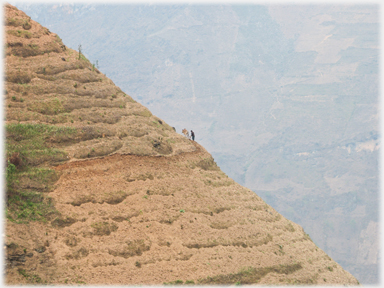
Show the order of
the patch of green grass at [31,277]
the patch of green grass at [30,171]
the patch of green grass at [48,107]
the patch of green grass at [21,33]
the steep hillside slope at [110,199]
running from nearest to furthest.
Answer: the patch of green grass at [31,277]
the steep hillside slope at [110,199]
the patch of green grass at [30,171]
the patch of green grass at [48,107]
the patch of green grass at [21,33]

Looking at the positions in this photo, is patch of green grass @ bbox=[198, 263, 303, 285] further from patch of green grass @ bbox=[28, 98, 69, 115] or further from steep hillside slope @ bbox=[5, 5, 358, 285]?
patch of green grass @ bbox=[28, 98, 69, 115]

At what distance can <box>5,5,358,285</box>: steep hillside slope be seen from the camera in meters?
29.3

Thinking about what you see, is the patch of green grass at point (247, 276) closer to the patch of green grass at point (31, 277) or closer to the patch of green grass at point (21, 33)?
the patch of green grass at point (31, 277)

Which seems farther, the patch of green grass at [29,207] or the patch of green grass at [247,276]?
the patch of green grass at [247,276]

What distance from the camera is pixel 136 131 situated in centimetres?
3988

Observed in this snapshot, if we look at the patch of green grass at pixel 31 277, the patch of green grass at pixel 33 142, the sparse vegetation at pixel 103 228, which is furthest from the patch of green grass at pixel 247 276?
the patch of green grass at pixel 33 142

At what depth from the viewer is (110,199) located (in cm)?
3362

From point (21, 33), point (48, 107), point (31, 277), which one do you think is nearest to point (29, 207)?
point (31, 277)

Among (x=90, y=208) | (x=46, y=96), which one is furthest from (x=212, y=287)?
(x=46, y=96)

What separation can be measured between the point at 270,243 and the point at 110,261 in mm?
16647

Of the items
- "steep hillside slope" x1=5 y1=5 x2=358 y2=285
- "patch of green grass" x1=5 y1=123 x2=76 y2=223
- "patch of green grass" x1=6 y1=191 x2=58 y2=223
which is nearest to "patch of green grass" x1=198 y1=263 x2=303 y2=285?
"steep hillside slope" x1=5 y1=5 x2=358 y2=285

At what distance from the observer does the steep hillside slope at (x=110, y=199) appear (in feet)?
96.3

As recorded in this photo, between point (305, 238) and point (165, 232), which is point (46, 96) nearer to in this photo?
point (165, 232)

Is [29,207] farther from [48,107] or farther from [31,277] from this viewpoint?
[48,107]
